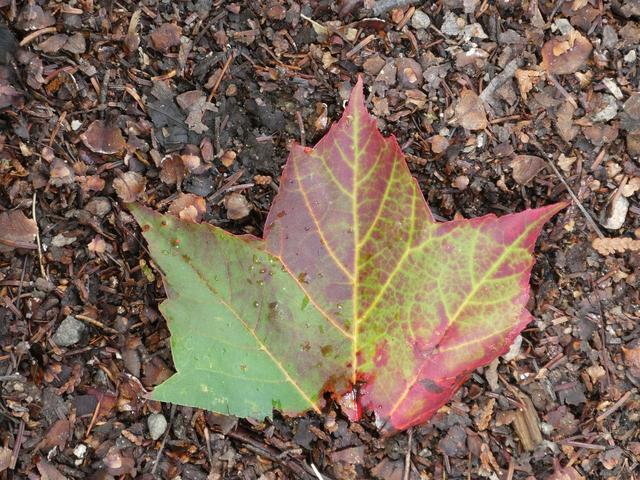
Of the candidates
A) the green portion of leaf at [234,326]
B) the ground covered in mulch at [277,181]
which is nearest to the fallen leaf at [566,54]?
the ground covered in mulch at [277,181]

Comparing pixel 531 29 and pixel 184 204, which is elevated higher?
pixel 531 29

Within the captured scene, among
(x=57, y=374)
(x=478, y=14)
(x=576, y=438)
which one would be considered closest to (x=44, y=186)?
(x=57, y=374)

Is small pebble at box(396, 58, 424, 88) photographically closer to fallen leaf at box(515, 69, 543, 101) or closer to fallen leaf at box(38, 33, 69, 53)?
fallen leaf at box(515, 69, 543, 101)

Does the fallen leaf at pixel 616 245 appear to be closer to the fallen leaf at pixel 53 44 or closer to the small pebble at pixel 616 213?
the small pebble at pixel 616 213

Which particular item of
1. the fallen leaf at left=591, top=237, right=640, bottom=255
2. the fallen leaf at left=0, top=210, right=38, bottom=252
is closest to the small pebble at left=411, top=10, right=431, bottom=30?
the fallen leaf at left=591, top=237, right=640, bottom=255

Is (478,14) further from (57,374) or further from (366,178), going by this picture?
(57,374)

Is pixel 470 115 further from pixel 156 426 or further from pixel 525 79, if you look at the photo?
pixel 156 426

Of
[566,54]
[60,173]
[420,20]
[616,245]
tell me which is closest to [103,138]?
[60,173]
